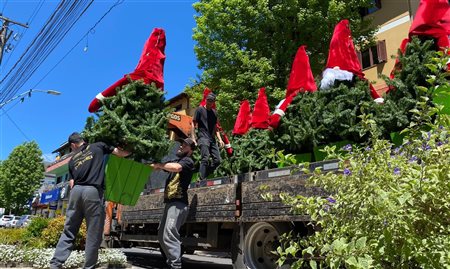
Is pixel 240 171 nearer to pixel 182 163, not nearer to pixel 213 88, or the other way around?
pixel 182 163

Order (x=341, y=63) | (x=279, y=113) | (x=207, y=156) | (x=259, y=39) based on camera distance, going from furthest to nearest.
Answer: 1. (x=259, y=39)
2. (x=207, y=156)
3. (x=279, y=113)
4. (x=341, y=63)

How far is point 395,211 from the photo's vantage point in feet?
5.25

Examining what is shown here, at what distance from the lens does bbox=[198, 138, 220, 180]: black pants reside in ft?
21.3

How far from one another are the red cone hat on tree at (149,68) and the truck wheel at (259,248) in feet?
8.54

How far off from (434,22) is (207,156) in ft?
12.6

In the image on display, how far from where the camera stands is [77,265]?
21.3 ft

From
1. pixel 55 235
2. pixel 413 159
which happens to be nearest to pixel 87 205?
pixel 413 159

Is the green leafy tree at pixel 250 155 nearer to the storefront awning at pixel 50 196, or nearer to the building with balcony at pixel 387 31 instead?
the building with balcony at pixel 387 31

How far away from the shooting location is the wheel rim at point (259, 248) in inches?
196

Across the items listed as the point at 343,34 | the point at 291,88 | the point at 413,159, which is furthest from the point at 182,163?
the point at 413,159

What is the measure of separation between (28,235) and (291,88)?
756 cm

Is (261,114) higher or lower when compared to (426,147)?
higher

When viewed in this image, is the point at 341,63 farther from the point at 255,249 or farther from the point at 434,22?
the point at 255,249

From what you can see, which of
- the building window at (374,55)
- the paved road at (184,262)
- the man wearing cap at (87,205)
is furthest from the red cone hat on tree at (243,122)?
the building window at (374,55)
